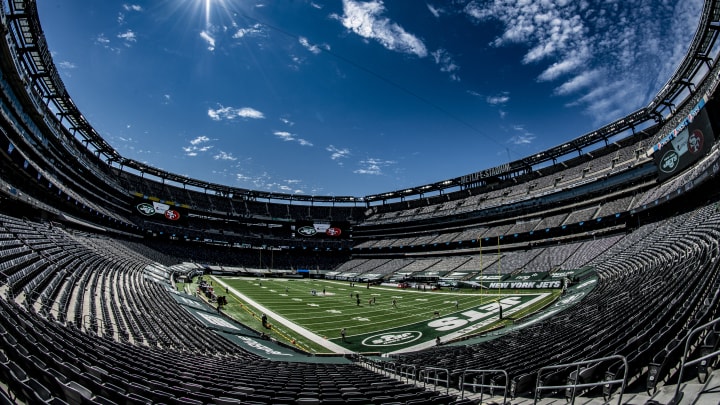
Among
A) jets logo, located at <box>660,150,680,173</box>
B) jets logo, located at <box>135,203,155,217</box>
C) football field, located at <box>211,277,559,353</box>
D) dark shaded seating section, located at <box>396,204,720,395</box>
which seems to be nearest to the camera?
dark shaded seating section, located at <box>396,204,720,395</box>

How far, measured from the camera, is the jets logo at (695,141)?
3173cm

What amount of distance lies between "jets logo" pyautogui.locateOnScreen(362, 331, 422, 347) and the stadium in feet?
0.78

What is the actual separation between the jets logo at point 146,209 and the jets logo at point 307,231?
3433 centimetres

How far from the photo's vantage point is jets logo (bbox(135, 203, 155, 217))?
235 feet

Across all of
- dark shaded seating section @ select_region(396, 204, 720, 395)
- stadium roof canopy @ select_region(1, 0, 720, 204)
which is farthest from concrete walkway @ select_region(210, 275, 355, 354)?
stadium roof canopy @ select_region(1, 0, 720, 204)

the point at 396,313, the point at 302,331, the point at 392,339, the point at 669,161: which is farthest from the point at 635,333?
the point at 669,161

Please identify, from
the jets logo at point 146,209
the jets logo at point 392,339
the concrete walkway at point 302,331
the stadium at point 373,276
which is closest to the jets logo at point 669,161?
the stadium at point 373,276

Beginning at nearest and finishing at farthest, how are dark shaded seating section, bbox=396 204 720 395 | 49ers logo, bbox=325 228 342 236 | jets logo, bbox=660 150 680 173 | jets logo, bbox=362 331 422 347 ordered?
dark shaded seating section, bbox=396 204 720 395 < jets logo, bbox=362 331 422 347 < jets logo, bbox=660 150 680 173 < 49ers logo, bbox=325 228 342 236

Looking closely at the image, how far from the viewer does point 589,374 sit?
6617mm

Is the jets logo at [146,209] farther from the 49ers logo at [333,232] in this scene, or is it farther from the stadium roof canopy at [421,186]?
the 49ers logo at [333,232]

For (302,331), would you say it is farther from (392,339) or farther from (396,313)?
(396,313)

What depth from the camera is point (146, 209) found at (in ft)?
238

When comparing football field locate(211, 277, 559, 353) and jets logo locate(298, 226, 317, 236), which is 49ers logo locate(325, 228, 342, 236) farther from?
football field locate(211, 277, 559, 353)

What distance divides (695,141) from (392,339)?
115 feet
